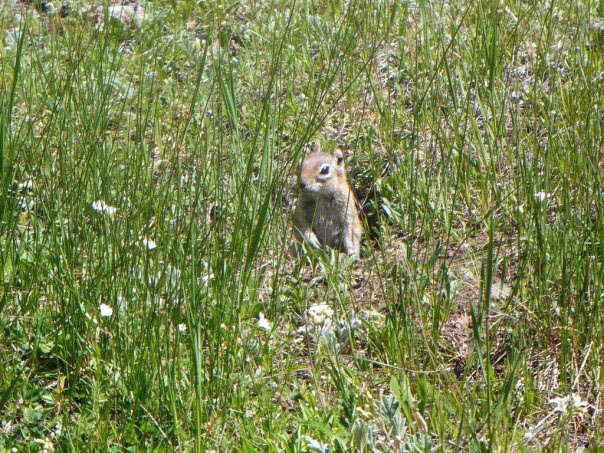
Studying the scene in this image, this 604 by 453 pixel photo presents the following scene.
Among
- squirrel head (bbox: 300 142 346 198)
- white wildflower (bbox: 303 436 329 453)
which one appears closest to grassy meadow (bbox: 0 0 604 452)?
white wildflower (bbox: 303 436 329 453)

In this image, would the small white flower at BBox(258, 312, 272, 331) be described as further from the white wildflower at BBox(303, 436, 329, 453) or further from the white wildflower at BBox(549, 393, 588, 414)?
the white wildflower at BBox(549, 393, 588, 414)

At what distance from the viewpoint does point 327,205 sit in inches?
217

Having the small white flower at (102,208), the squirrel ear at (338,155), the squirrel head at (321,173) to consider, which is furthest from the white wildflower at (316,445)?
the squirrel ear at (338,155)

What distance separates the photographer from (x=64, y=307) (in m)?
3.15

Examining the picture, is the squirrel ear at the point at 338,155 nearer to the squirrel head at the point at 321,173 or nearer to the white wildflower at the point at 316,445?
the squirrel head at the point at 321,173

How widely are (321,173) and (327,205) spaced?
1.42 ft

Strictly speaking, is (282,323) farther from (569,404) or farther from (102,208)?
(569,404)

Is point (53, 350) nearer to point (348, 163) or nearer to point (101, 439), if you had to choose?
point (101, 439)

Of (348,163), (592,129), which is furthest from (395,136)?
(592,129)

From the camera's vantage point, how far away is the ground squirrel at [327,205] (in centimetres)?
513

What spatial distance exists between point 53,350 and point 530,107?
2784 mm

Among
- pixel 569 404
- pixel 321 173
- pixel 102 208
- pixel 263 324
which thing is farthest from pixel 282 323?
pixel 321 173

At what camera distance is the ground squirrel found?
5129mm

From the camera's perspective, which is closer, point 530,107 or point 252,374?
point 252,374
